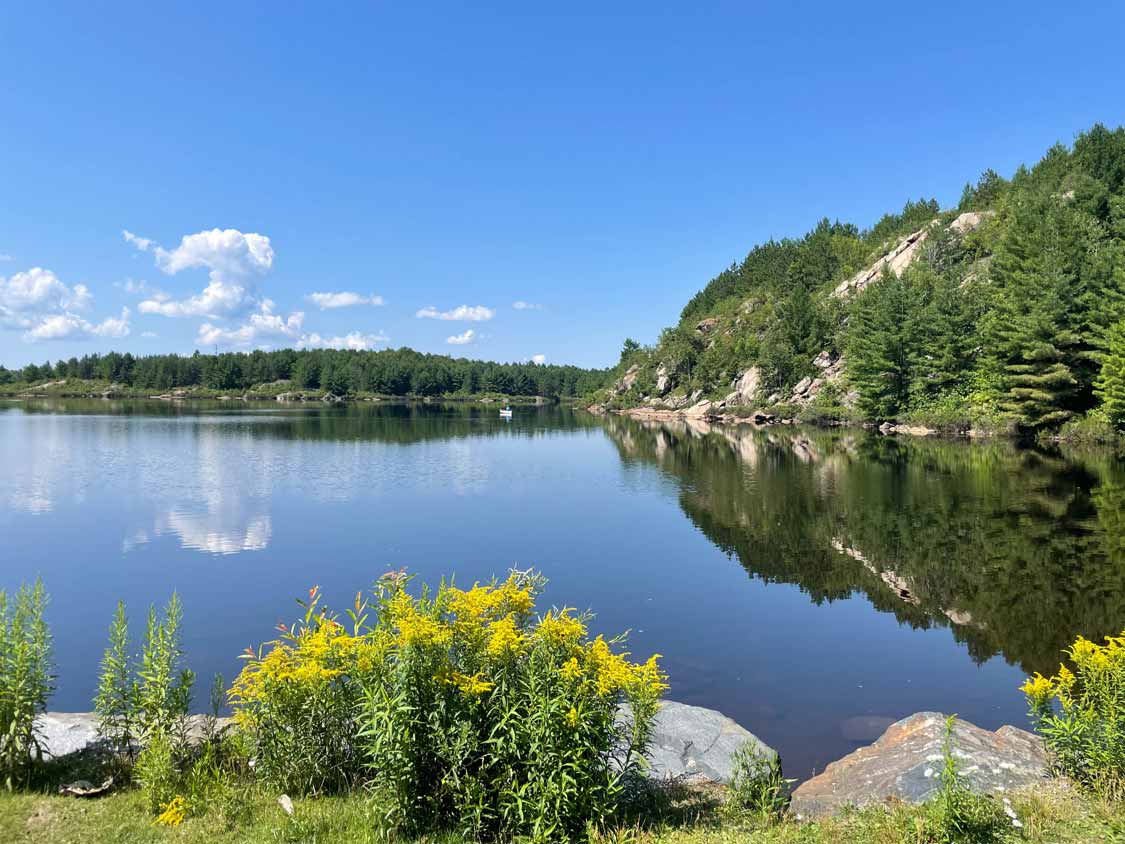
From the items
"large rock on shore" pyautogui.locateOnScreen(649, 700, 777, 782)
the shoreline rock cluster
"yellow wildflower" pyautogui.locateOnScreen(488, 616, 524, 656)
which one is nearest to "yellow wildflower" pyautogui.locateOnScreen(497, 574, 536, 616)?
"yellow wildflower" pyautogui.locateOnScreen(488, 616, 524, 656)

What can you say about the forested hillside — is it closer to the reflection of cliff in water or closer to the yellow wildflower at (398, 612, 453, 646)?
the reflection of cliff in water

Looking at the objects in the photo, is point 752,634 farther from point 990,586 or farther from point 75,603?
point 75,603

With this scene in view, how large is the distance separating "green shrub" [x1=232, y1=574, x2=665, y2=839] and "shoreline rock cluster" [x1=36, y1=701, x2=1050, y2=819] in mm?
2158

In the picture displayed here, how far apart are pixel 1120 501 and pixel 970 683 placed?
79.9 feet

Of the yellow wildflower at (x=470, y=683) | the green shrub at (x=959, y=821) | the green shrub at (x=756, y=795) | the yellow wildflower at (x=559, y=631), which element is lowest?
the green shrub at (x=756, y=795)

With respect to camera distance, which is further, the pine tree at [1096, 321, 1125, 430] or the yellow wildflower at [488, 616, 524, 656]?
the pine tree at [1096, 321, 1125, 430]

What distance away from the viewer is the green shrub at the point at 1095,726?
25.7 ft

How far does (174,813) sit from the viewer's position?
7.50 meters

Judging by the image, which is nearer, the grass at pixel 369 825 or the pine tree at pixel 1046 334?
the grass at pixel 369 825

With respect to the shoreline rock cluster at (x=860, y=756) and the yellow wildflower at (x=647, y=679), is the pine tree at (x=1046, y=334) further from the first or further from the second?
the yellow wildflower at (x=647, y=679)

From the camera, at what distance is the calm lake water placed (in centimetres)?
1530

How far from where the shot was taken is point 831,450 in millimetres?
62031

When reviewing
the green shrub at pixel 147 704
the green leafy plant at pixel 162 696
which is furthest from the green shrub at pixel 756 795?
the green leafy plant at pixel 162 696

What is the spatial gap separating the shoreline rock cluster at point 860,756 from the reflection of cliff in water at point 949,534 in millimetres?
6662
